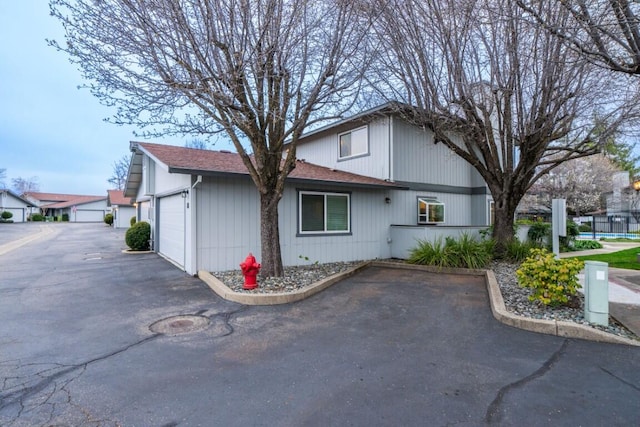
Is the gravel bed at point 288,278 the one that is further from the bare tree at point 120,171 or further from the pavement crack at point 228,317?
the bare tree at point 120,171

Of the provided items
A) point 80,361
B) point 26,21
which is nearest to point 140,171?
point 26,21

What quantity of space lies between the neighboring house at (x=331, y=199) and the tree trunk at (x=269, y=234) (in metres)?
1.40

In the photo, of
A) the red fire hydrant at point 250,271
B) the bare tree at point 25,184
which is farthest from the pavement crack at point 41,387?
the bare tree at point 25,184

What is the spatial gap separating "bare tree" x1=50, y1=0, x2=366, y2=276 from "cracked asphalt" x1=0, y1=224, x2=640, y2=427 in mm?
2904

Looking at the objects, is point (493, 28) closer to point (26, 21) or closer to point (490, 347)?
point (490, 347)

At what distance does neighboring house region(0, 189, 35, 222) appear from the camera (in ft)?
156

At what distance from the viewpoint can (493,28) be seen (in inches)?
313

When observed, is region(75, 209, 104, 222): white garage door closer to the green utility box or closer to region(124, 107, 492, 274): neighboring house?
region(124, 107, 492, 274): neighboring house

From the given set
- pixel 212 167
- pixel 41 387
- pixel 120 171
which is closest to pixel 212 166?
pixel 212 167

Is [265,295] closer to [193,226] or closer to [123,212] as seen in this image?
[193,226]

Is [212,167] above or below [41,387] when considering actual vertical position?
above

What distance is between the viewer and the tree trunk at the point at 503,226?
1030 centimetres

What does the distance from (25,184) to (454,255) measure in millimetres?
97993

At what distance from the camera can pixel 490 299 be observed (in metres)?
6.27
